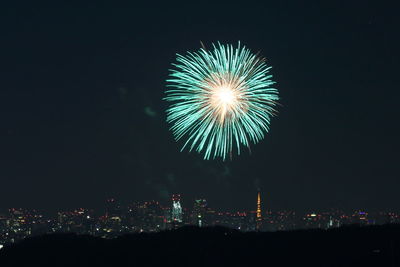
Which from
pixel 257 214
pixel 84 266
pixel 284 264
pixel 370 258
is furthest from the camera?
pixel 257 214

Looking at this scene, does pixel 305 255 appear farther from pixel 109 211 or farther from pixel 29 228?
pixel 109 211

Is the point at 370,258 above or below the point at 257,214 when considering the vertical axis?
below

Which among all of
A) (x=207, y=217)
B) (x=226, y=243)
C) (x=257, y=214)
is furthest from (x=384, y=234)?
(x=257, y=214)

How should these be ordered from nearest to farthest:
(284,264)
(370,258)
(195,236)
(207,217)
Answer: (370,258) < (284,264) < (195,236) < (207,217)

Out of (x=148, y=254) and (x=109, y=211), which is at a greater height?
(x=109, y=211)

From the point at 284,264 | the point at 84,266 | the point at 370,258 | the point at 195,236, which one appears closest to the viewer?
the point at 370,258

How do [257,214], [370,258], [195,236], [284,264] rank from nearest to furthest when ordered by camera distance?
[370,258]
[284,264]
[195,236]
[257,214]

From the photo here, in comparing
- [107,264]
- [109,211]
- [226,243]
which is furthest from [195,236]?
[109,211]

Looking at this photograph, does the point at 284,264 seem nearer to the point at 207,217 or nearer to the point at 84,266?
the point at 84,266

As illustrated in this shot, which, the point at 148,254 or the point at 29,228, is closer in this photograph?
the point at 148,254
